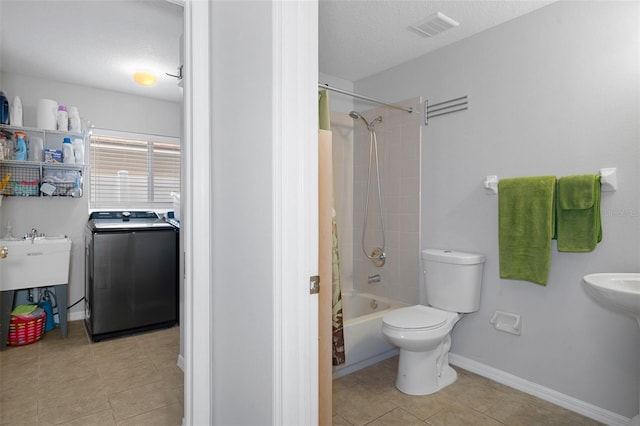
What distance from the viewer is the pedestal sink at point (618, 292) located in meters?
1.36

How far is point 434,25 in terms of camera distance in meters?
2.28

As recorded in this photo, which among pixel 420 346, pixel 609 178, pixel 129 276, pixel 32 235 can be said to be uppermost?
pixel 609 178

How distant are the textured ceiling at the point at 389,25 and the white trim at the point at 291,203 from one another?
1168 millimetres

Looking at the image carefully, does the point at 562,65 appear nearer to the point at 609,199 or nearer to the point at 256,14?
the point at 609,199

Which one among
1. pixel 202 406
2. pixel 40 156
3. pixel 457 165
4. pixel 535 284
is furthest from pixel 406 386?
pixel 40 156

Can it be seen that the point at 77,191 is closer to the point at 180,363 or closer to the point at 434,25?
the point at 180,363

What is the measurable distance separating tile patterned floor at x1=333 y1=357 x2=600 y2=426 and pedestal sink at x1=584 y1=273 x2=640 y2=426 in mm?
425

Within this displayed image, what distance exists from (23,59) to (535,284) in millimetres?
4237

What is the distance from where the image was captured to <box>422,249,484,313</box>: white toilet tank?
93.0 inches

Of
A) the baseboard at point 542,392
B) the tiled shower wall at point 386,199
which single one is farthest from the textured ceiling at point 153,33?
the baseboard at point 542,392

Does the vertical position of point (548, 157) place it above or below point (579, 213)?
above

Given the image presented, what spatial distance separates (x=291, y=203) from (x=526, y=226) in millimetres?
1657

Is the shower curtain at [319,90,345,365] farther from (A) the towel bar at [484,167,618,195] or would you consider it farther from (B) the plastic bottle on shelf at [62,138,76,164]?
(B) the plastic bottle on shelf at [62,138,76,164]

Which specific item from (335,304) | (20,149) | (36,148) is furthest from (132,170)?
(335,304)
